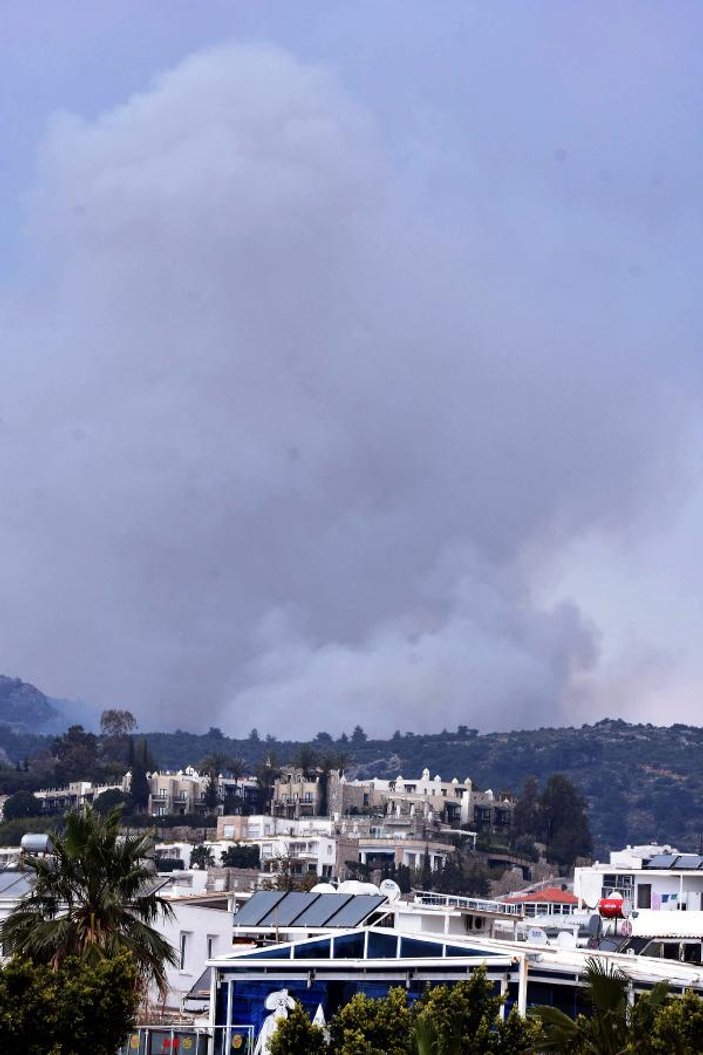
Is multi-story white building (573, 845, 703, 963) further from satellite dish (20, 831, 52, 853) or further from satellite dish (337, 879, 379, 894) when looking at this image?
satellite dish (20, 831, 52, 853)

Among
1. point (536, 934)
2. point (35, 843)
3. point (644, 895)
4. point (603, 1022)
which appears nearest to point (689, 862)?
point (644, 895)

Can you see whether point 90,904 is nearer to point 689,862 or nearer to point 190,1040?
point 190,1040

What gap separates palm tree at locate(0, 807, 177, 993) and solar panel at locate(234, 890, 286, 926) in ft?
54.9

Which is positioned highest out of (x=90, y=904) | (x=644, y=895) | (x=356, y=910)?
(x=644, y=895)

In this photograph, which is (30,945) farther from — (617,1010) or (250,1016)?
(617,1010)

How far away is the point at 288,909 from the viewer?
7775 cm

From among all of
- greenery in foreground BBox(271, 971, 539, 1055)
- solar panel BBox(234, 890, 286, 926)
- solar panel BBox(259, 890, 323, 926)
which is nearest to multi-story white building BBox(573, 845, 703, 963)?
solar panel BBox(259, 890, 323, 926)

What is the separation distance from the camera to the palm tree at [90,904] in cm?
6112

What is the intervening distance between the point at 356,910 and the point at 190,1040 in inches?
294

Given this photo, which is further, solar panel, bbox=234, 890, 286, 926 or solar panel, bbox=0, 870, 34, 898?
solar panel, bbox=0, 870, 34, 898

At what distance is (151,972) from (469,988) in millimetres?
10070

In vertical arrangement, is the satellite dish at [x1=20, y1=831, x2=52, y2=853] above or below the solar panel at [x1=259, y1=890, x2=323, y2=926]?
above

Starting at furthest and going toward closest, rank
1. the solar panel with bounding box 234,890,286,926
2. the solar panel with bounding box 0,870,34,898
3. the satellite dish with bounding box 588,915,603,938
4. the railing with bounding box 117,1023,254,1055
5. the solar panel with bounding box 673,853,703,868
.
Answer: the solar panel with bounding box 673,853,703,868 < the solar panel with bounding box 0,870,34,898 < the satellite dish with bounding box 588,915,603,938 < the solar panel with bounding box 234,890,286,926 < the railing with bounding box 117,1023,254,1055

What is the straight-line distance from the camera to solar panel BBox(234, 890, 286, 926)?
78.7 metres
